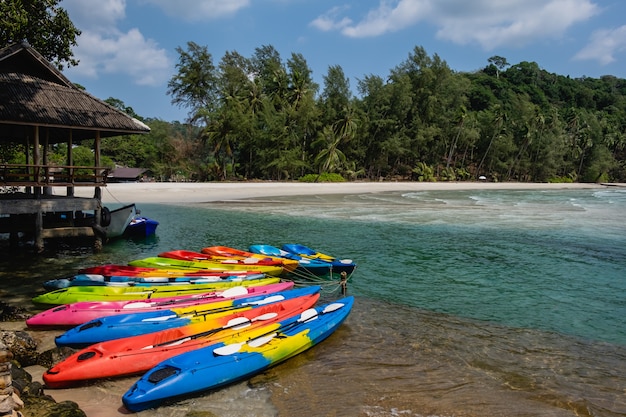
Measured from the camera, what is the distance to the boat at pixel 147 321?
682 centimetres

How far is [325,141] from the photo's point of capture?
187 feet

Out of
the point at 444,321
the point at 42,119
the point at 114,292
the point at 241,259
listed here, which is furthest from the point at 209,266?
the point at 42,119

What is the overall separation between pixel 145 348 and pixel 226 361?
1335mm

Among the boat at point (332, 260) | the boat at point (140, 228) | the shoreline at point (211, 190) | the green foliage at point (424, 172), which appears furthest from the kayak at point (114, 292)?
the green foliage at point (424, 172)

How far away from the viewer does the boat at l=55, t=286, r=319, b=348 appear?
6.82 meters

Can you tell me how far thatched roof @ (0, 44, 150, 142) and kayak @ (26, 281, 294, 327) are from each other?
708 cm

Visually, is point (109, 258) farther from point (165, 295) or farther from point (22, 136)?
point (22, 136)

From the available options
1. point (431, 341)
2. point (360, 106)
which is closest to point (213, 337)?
point (431, 341)

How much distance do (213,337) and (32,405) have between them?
2.81 metres

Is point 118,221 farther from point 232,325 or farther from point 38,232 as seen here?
point 232,325

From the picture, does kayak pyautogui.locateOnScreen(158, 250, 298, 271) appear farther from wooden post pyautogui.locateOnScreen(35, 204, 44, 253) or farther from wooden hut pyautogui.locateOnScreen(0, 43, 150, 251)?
wooden post pyautogui.locateOnScreen(35, 204, 44, 253)

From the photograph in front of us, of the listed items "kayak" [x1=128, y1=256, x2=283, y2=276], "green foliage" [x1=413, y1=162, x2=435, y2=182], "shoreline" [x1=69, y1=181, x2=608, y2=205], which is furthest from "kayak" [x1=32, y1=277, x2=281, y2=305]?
"green foliage" [x1=413, y1=162, x2=435, y2=182]

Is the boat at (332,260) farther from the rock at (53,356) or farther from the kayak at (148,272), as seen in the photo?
the rock at (53,356)

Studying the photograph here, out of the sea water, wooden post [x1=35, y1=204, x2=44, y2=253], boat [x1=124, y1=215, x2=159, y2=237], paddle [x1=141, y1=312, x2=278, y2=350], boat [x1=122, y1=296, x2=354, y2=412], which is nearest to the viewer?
boat [x1=122, y1=296, x2=354, y2=412]
